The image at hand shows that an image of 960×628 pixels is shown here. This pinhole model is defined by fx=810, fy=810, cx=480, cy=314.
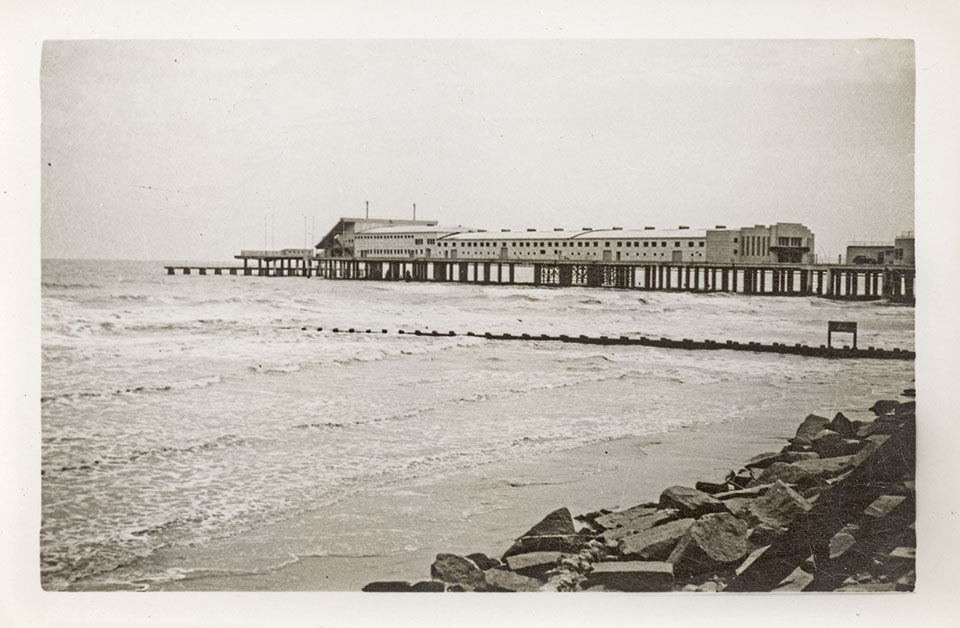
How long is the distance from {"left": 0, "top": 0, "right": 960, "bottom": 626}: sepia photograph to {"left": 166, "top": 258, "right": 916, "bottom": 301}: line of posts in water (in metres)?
0.03

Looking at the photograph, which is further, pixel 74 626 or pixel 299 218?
pixel 299 218

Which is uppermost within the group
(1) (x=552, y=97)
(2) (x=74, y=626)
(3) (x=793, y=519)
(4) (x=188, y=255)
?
(1) (x=552, y=97)

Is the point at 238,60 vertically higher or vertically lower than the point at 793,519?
higher

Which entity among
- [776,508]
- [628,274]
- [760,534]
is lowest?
[760,534]

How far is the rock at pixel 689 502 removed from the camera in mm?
3697

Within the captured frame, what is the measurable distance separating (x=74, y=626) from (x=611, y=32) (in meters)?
3.66

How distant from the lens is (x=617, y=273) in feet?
13.6

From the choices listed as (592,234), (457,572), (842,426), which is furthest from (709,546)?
(592,234)

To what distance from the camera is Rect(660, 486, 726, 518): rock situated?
370 cm

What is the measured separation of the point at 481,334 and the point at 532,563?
3.66 ft

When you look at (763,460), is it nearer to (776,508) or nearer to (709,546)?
(776,508)
